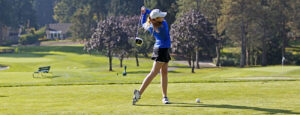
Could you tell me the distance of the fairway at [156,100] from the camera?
10.00 m

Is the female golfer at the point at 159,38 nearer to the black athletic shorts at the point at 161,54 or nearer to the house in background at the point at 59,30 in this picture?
the black athletic shorts at the point at 161,54

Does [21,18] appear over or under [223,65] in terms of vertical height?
over

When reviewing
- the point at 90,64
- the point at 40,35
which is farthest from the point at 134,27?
the point at 40,35

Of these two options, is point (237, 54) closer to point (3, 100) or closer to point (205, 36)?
point (205, 36)

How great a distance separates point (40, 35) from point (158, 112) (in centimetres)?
15450

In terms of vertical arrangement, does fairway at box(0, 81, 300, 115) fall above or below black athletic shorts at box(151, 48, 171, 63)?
below

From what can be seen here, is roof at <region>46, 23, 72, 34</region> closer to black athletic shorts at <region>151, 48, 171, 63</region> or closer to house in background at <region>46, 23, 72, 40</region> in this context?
house in background at <region>46, 23, 72, 40</region>

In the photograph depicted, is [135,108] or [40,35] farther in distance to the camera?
[40,35]

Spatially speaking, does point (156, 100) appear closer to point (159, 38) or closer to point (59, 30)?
point (159, 38)

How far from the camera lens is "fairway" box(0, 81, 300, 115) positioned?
32.8ft

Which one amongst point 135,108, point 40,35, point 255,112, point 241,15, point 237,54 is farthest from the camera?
point 40,35

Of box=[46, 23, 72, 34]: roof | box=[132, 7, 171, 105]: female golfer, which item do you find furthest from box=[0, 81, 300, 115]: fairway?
box=[46, 23, 72, 34]: roof

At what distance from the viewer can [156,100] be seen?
1194 cm

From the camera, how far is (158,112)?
9773 mm
